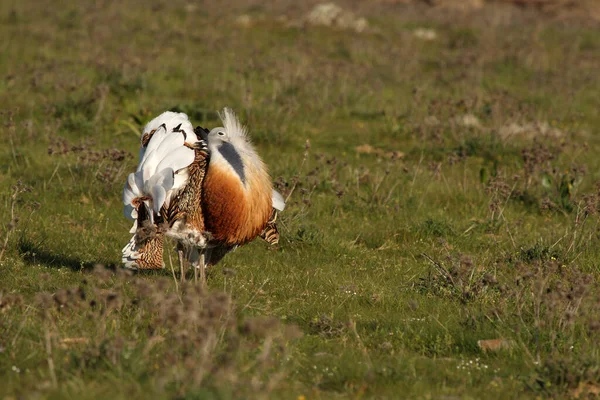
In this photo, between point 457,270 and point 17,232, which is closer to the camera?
point 457,270

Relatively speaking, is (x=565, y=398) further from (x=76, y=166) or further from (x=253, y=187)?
(x=76, y=166)

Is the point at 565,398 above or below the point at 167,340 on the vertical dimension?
below

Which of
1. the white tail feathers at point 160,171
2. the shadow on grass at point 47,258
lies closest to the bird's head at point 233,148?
the white tail feathers at point 160,171

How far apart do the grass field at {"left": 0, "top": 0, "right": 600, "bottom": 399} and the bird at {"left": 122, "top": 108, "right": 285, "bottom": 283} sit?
0.39 metres

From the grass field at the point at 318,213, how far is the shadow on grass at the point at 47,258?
27 mm

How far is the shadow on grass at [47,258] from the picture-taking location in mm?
6988

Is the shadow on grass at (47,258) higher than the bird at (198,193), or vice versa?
the bird at (198,193)

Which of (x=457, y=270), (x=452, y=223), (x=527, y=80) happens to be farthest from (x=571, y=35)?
(x=457, y=270)

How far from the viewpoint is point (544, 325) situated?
218 inches

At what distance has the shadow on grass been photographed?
22.9 ft

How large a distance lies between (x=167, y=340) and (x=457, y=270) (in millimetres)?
2307

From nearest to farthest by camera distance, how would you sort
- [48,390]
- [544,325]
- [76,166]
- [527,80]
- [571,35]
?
[48,390] → [544,325] → [76,166] → [527,80] → [571,35]

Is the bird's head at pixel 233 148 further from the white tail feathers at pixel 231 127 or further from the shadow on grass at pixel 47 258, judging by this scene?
the shadow on grass at pixel 47 258

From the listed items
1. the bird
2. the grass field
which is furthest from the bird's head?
the grass field
